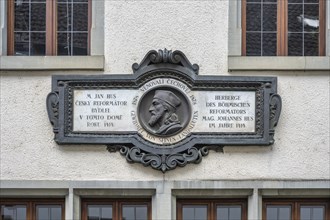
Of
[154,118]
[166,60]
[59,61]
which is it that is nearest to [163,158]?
[154,118]

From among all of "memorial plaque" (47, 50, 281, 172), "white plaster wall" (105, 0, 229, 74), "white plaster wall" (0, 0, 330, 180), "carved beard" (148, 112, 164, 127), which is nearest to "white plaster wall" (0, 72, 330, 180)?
"white plaster wall" (0, 0, 330, 180)

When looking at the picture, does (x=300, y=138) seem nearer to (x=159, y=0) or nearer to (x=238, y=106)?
(x=238, y=106)

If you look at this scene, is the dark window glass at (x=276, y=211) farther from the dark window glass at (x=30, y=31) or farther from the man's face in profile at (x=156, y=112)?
the dark window glass at (x=30, y=31)

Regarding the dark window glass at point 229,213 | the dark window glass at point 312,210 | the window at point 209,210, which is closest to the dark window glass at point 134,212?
the window at point 209,210

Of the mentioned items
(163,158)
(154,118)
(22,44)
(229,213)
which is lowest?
(229,213)

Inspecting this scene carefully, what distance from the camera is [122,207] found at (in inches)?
420

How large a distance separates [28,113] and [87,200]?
1295 mm

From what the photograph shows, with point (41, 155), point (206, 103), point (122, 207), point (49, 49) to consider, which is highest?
point (49, 49)

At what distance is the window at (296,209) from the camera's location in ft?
35.1

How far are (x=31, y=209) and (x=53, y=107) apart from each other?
1.30 meters

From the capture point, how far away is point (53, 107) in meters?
10.5

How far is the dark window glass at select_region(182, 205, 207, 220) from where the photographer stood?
10695 millimetres

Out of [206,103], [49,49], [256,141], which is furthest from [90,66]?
[256,141]

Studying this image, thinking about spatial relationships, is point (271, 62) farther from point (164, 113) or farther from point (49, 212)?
point (49, 212)
